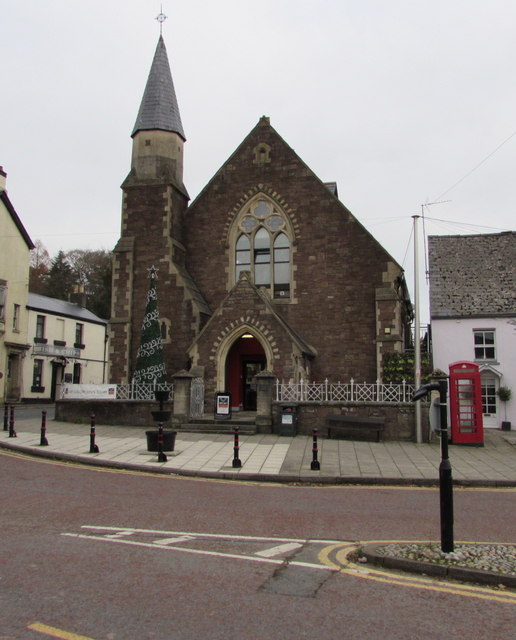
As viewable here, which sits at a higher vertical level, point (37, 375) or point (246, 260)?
point (246, 260)

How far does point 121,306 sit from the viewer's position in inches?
1015

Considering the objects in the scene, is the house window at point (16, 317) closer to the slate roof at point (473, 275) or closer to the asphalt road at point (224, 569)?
the slate roof at point (473, 275)

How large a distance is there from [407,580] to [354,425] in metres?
12.4

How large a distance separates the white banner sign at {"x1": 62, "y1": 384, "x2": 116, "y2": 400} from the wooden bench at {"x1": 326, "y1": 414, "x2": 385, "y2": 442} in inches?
326

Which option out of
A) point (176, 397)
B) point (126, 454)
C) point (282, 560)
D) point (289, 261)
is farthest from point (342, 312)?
point (282, 560)

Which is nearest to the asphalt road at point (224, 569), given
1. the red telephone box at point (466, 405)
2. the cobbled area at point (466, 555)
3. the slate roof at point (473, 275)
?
the cobbled area at point (466, 555)

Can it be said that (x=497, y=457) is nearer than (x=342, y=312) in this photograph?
Yes

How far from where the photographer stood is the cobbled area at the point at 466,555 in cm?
588

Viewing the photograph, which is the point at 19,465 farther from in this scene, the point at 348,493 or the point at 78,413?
the point at 78,413

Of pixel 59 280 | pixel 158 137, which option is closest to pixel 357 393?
pixel 158 137

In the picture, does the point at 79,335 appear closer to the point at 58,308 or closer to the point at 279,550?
the point at 58,308

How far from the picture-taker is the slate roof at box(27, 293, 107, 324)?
43.8 metres

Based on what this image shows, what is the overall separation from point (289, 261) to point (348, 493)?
52.9 feet

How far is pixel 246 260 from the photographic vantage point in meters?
26.5
